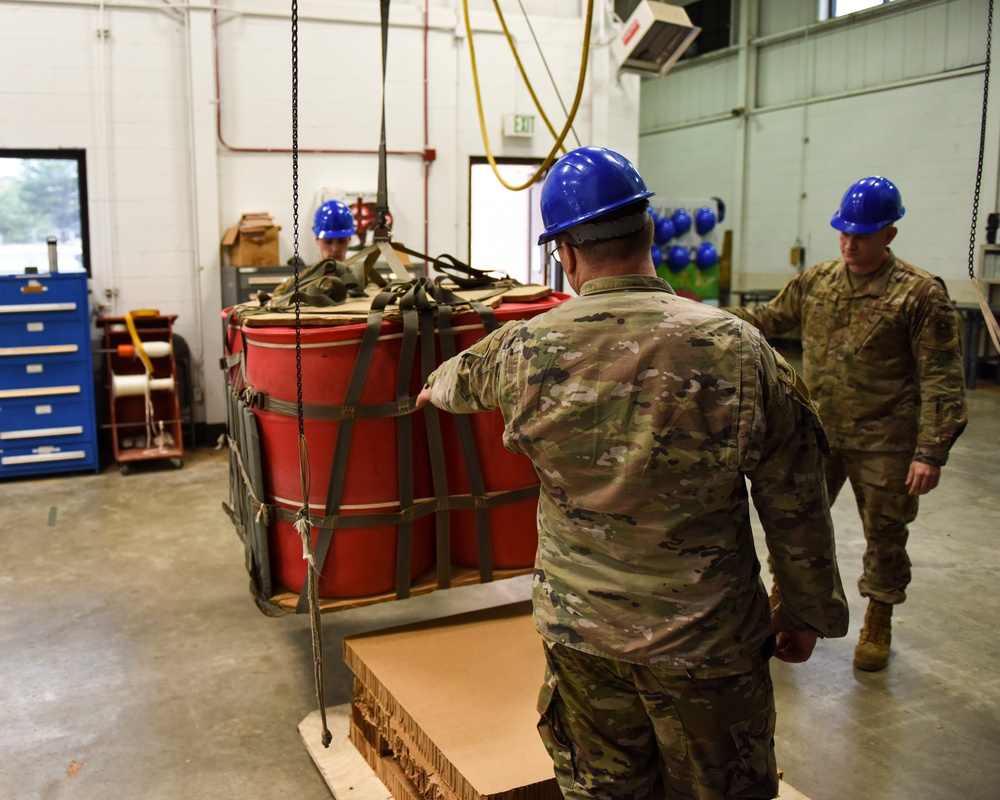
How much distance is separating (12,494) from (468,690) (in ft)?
15.3

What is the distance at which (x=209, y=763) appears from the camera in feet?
9.29

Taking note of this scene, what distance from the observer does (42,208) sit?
6.92 metres

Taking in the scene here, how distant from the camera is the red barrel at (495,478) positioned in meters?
2.82

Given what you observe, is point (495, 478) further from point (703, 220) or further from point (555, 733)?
point (703, 220)

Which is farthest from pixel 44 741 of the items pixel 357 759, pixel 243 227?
pixel 243 227

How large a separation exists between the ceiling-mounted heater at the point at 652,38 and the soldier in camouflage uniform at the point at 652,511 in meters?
6.51

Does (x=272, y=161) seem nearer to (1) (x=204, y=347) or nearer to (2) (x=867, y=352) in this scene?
(1) (x=204, y=347)

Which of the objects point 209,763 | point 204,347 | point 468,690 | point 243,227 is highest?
point 243,227

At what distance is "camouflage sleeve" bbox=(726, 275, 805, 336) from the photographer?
3658 mm

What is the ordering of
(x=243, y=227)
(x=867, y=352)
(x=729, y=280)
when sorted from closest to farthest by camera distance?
(x=867, y=352) < (x=243, y=227) < (x=729, y=280)

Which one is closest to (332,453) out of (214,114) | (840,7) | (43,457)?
(43,457)

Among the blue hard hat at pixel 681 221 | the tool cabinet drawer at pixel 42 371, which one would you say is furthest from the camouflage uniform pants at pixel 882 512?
the blue hard hat at pixel 681 221

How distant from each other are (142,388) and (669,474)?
5.66 metres

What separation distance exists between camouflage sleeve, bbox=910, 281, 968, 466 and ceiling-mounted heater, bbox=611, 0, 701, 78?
16.9 feet
